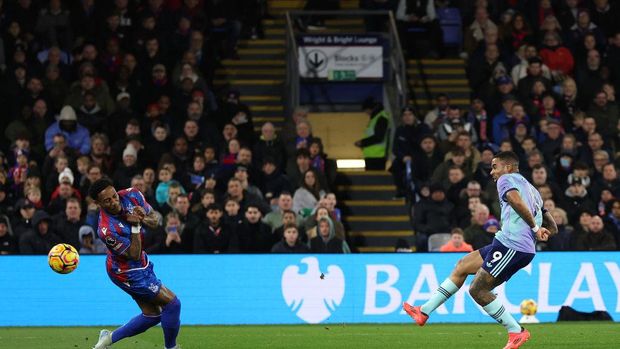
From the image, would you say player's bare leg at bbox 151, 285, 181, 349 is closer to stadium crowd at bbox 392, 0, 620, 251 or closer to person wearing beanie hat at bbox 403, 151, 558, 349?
person wearing beanie hat at bbox 403, 151, 558, 349

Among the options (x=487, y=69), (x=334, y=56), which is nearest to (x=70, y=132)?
(x=334, y=56)

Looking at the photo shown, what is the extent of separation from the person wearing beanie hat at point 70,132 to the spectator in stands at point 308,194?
369 centimetres

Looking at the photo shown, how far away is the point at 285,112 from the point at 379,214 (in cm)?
349

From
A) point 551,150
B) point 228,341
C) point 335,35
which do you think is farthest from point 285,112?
point 228,341

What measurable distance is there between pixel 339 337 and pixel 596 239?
20.7 feet

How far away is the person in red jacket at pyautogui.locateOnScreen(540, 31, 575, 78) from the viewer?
26.6m

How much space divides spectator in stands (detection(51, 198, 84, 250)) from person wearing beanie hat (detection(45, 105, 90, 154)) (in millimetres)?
2403

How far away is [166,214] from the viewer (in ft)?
69.6

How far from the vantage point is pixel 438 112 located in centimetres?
2500

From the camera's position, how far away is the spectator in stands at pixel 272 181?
22.4 meters

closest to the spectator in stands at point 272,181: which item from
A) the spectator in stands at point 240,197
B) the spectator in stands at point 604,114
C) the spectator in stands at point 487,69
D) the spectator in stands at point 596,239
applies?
the spectator in stands at point 240,197

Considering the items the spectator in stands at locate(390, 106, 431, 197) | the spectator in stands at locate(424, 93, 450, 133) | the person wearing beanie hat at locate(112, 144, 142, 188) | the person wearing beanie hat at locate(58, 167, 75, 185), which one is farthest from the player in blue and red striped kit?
the spectator in stands at locate(424, 93, 450, 133)

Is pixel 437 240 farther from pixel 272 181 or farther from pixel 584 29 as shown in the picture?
pixel 584 29

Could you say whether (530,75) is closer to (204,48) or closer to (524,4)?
(524,4)
